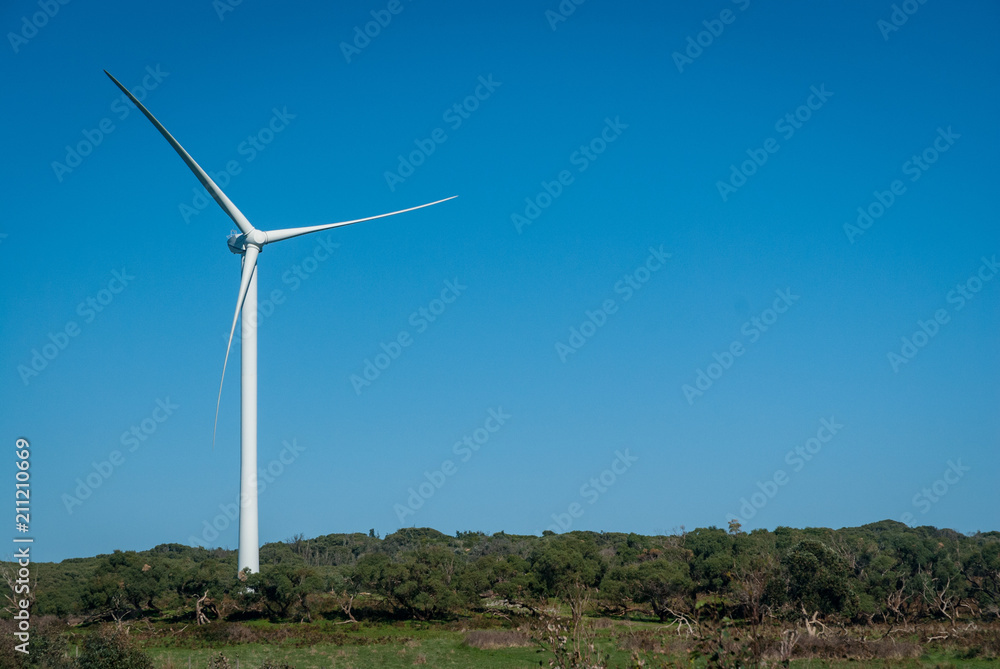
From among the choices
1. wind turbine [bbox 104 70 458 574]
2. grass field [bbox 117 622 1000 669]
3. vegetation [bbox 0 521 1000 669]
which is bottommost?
grass field [bbox 117 622 1000 669]

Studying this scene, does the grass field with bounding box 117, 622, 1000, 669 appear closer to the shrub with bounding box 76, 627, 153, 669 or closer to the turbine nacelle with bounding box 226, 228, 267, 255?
the shrub with bounding box 76, 627, 153, 669

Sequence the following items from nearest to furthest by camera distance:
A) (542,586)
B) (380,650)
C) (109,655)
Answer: (109,655) → (380,650) → (542,586)

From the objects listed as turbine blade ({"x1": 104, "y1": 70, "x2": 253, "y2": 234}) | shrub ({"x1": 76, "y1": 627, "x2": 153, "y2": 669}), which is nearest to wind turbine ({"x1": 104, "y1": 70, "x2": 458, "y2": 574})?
turbine blade ({"x1": 104, "y1": 70, "x2": 253, "y2": 234})

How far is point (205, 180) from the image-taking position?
51.1m

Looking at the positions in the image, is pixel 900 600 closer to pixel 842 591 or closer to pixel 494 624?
pixel 842 591

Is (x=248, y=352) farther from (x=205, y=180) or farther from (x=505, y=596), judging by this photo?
(x=505, y=596)

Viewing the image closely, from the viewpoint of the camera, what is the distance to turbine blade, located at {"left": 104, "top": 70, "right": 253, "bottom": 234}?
4488cm

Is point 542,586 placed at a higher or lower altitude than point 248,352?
lower

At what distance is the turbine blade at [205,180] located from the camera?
44.9 metres

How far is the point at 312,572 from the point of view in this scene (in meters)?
67.0

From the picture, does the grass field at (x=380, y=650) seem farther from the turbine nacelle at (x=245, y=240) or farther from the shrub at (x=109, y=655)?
the turbine nacelle at (x=245, y=240)

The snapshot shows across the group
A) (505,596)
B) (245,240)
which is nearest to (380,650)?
(505,596)

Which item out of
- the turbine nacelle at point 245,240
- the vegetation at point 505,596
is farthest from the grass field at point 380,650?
the turbine nacelle at point 245,240

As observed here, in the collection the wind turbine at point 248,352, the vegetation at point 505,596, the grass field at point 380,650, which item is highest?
the wind turbine at point 248,352
